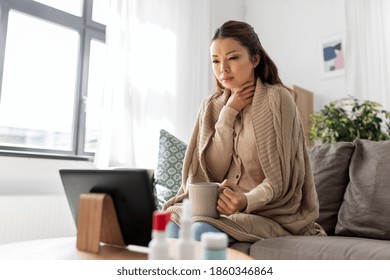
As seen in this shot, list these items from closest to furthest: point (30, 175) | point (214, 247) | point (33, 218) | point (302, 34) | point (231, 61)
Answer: point (214, 247) → point (231, 61) → point (33, 218) → point (30, 175) → point (302, 34)

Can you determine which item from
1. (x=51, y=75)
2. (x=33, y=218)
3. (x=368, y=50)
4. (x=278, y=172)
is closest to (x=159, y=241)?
(x=278, y=172)

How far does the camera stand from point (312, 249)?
3.91 feet

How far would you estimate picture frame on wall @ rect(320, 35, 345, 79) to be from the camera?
3176 millimetres

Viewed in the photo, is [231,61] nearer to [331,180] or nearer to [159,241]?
[331,180]

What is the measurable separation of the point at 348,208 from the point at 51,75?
6.67 feet

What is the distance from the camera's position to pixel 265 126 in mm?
1264

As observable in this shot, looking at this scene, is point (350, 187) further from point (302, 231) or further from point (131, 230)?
point (131, 230)

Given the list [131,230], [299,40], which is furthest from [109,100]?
[299,40]

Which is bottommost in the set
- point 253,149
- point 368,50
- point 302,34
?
point 253,149

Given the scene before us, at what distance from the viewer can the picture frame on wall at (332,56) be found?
3.18 metres

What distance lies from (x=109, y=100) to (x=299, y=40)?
2.04 metres

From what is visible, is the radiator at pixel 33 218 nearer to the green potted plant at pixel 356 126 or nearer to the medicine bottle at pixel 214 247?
the medicine bottle at pixel 214 247

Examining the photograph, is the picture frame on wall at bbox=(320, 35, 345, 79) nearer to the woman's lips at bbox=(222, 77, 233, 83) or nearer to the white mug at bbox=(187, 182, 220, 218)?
the woman's lips at bbox=(222, 77, 233, 83)

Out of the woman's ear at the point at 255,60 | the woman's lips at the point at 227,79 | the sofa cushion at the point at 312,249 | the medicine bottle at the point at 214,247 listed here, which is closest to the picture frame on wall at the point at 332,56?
the woman's ear at the point at 255,60
